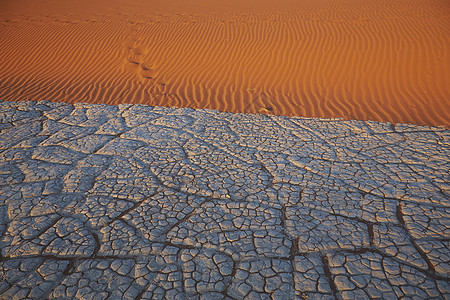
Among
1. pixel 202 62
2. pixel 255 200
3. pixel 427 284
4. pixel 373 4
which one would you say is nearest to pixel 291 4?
pixel 373 4

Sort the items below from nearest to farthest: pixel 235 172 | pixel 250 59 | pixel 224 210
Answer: pixel 224 210 < pixel 235 172 < pixel 250 59

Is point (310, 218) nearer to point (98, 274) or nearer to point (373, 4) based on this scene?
point (98, 274)

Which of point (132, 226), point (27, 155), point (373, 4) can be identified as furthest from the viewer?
point (373, 4)

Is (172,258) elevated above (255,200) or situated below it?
below

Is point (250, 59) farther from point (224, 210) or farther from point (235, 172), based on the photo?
point (224, 210)

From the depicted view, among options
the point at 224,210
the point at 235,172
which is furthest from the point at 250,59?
the point at 224,210

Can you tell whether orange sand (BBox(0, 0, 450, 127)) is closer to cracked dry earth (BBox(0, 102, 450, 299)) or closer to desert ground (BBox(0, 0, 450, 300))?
desert ground (BBox(0, 0, 450, 300))

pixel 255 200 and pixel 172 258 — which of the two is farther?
pixel 255 200
